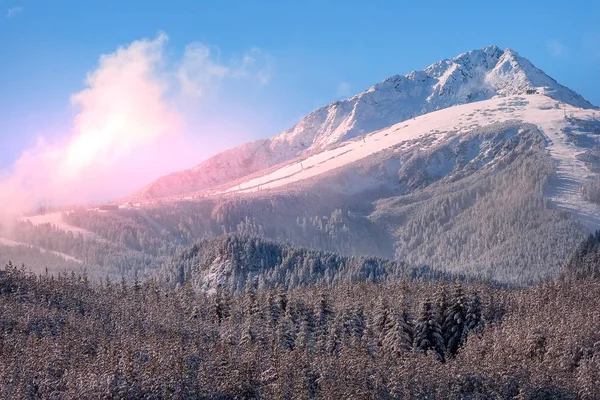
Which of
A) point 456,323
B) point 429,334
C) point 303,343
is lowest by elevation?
point 429,334

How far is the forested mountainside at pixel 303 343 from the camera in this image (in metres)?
90.2

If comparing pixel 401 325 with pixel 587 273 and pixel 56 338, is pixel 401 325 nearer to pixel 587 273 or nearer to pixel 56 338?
pixel 56 338

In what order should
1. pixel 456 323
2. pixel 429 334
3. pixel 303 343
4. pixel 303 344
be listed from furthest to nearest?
pixel 456 323 → pixel 429 334 → pixel 303 343 → pixel 303 344

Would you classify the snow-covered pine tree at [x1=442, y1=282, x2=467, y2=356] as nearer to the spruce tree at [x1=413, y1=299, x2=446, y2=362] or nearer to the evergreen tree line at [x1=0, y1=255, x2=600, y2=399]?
the evergreen tree line at [x1=0, y1=255, x2=600, y2=399]

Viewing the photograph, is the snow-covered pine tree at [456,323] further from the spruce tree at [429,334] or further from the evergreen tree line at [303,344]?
the spruce tree at [429,334]

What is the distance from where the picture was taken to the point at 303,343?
11631 cm

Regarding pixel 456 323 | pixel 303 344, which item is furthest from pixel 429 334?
pixel 303 344

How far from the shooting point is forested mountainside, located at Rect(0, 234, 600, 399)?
90.2 m

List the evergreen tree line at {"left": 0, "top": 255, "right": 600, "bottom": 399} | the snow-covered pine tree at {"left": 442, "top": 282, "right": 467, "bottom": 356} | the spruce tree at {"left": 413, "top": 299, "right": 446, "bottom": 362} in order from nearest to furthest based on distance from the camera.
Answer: the evergreen tree line at {"left": 0, "top": 255, "right": 600, "bottom": 399}, the spruce tree at {"left": 413, "top": 299, "right": 446, "bottom": 362}, the snow-covered pine tree at {"left": 442, "top": 282, "right": 467, "bottom": 356}

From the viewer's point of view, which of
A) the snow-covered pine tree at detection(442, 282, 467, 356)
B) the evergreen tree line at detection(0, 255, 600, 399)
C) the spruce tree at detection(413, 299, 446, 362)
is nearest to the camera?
the evergreen tree line at detection(0, 255, 600, 399)

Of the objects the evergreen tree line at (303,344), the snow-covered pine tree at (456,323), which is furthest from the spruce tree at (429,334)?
the snow-covered pine tree at (456,323)

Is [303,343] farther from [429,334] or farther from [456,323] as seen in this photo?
[456,323]

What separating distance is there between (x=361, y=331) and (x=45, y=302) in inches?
2249

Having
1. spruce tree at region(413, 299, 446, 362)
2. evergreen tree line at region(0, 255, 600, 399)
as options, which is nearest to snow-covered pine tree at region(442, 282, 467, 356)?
evergreen tree line at region(0, 255, 600, 399)
